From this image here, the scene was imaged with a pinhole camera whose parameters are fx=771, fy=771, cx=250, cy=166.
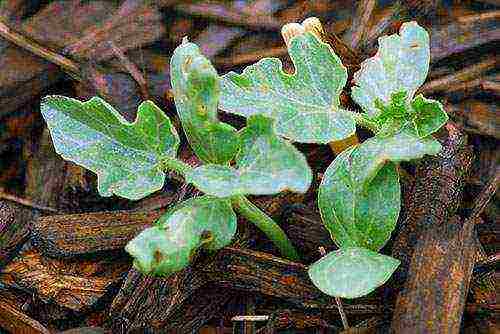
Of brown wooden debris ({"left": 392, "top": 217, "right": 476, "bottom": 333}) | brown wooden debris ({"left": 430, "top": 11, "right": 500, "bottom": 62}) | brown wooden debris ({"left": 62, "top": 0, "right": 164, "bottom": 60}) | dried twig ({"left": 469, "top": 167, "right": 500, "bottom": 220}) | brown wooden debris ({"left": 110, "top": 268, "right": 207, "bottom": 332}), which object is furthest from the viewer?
brown wooden debris ({"left": 62, "top": 0, "right": 164, "bottom": 60})

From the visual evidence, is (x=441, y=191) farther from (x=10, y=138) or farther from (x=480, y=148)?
(x=10, y=138)

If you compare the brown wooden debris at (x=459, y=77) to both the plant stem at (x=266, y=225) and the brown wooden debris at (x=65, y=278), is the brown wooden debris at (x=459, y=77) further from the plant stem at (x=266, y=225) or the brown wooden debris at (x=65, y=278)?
the brown wooden debris at (x=65, y=278)

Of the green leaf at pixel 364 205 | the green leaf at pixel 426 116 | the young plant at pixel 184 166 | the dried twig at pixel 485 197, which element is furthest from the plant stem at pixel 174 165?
the dried twig at pixel 485 197

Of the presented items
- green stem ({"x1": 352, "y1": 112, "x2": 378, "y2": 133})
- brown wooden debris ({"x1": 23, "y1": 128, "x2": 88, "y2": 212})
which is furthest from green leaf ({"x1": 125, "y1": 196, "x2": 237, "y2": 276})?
brown wooden debris ({"x1": 23, "y1": 128, "x2": 88, "y2": 212})

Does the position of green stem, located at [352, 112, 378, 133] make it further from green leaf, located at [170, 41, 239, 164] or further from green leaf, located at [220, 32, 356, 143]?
green leaf, located at [170, 41, 239, 164]

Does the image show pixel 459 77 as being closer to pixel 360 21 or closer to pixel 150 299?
pixel 360 21

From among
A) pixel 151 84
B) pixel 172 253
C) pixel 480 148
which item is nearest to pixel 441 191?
pixel 480 148

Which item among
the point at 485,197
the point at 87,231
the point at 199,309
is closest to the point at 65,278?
the point at 87,231
